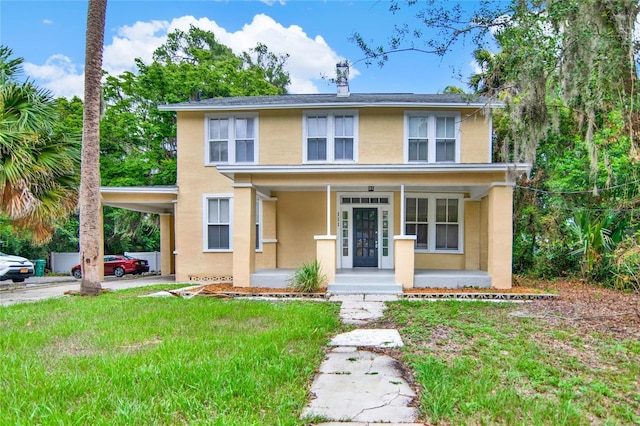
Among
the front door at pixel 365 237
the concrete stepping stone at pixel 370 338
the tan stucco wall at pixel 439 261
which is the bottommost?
the concrete stepping stone at pixel 370 338

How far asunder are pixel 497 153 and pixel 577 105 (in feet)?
22.5

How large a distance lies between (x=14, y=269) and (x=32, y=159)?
6.96m

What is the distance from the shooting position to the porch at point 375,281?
9141 mm

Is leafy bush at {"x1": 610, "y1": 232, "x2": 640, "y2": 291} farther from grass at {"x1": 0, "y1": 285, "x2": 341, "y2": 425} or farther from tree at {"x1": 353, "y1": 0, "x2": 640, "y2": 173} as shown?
grass at {"x1": 0, "y1": 285, "x2": 341, "y2": 425}

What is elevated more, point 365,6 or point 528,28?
point 365,6

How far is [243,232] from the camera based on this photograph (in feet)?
31.3

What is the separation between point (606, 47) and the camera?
200 inches

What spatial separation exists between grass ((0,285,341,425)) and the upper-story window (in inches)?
239

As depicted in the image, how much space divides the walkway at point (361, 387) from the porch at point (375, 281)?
12.1 feet

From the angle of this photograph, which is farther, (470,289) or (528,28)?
(470,289)

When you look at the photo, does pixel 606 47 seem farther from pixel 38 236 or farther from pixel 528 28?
pixel 38 236

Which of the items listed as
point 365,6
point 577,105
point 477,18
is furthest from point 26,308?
point 577,105

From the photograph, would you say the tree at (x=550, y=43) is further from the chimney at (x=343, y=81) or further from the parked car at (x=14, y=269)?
the parked car at (x=14, y=269)

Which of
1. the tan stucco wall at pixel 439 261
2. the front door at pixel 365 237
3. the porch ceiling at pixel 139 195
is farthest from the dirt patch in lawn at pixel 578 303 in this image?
the porch ceiling at pixel 139 195
